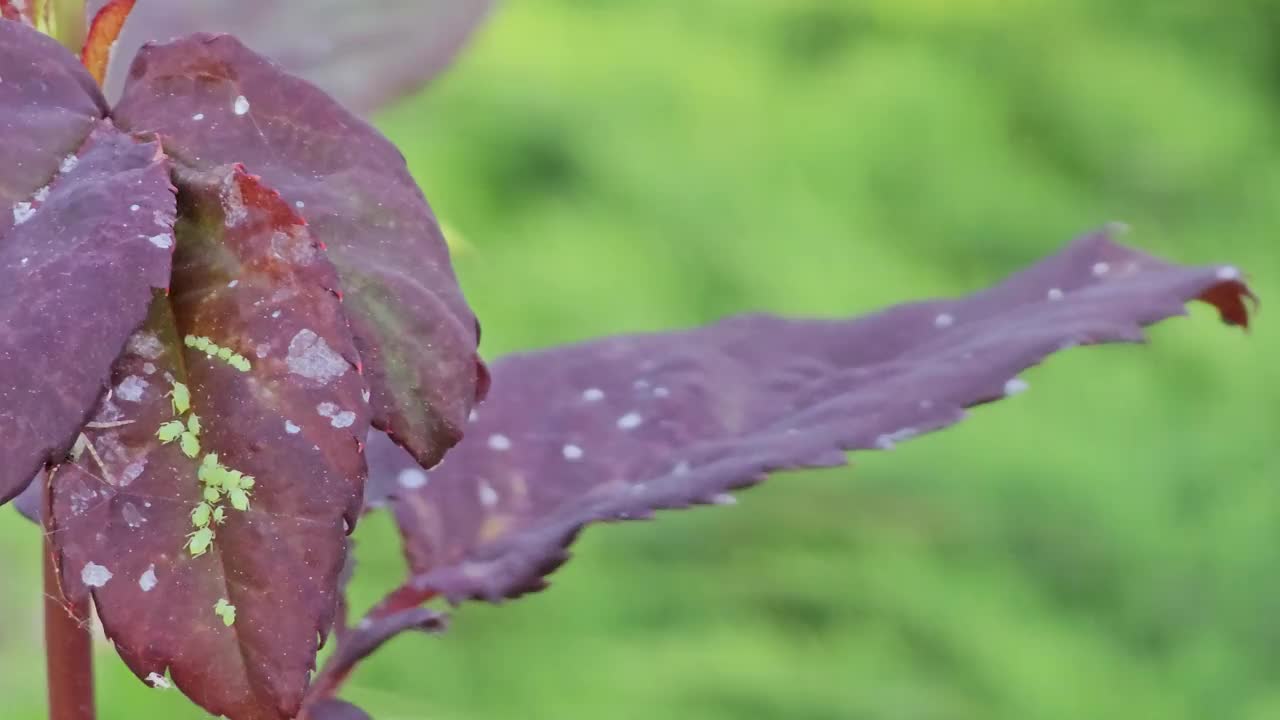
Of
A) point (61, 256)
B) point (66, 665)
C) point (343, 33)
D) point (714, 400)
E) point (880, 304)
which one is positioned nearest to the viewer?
point (61, 256)

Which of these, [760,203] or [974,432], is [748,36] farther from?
[974,432]

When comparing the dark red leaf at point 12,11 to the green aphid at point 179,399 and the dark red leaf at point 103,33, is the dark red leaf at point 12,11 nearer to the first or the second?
the dark red leaf at point 103,33

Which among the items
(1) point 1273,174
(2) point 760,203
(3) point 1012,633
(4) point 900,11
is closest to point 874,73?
(4) point 900,11

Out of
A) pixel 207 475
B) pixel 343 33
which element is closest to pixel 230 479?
pixel 207 475

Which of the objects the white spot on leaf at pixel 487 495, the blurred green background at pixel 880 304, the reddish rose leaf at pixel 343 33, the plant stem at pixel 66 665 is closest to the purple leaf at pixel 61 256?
the plant stem at pixel 66 665

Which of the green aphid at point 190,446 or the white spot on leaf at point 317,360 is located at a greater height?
the white spot on leaf at point 317,360

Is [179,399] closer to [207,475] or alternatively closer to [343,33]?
[207,475]
